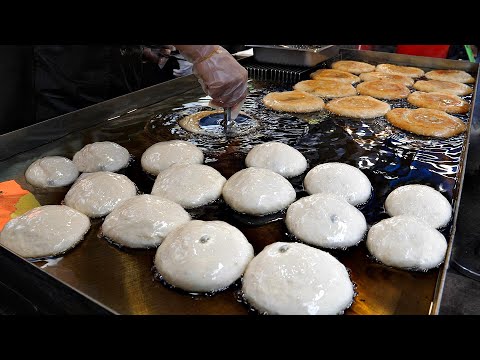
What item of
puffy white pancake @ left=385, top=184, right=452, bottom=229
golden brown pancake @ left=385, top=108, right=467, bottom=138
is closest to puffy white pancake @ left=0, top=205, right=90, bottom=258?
puffy white pancake @ left=385, top=184, right=452, bottom=229

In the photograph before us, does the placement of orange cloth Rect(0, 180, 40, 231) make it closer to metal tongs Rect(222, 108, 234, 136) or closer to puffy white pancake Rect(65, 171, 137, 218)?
puffy white pancake Rect(65, 171, 137, 218)

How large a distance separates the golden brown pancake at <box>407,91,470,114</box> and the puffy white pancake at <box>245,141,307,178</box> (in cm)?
155

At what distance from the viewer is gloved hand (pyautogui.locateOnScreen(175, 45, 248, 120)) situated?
250 cm

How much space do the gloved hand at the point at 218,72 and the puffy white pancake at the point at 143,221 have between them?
942 millimetres

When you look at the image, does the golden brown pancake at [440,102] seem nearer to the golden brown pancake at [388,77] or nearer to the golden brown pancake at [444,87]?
the golden brown pancake at [444,87]

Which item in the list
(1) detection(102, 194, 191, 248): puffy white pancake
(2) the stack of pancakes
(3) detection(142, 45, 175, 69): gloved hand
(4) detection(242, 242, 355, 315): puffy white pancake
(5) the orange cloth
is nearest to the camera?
(4) detection(242, 242, 355, 315): puffy white pancake

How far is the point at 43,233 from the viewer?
5.86 ft

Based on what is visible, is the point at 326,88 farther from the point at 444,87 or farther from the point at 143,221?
the point at 143,221

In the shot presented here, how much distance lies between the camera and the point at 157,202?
6.44 feet

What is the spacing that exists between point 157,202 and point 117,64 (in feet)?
6.69

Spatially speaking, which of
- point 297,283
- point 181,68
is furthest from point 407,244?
point 181,68

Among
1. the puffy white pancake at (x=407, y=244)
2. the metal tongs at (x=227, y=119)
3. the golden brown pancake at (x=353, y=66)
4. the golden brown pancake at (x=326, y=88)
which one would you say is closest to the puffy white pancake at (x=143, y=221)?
the puffy white pancake at (x=407, y=244)
